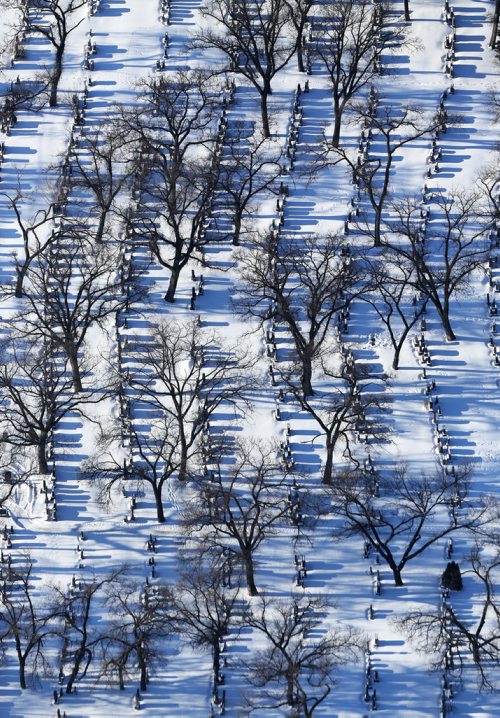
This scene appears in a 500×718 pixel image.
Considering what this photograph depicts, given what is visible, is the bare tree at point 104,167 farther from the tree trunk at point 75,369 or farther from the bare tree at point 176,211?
the tree trunk at point 75,369

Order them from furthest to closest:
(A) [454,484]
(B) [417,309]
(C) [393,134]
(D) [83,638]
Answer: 1. (C) [393,134]
2. (B) [417,309]
3. (A) [454,484]
4. (D) [83,638]

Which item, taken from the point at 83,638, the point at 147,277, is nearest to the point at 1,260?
the point at 147,277

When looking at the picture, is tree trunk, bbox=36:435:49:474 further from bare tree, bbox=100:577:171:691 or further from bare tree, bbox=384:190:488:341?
bare tree, bbox=384:190:488:341

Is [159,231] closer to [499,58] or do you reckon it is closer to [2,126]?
[2,126]

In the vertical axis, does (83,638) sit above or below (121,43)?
below

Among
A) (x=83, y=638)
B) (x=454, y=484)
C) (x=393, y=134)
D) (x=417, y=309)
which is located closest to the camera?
(x=83, y=638)

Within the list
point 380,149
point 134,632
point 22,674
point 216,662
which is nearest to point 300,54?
point 380,149

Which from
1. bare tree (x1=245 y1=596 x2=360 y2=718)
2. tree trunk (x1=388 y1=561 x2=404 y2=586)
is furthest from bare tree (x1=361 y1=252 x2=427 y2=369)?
bare tree (x1=245 y1=596 x2=360 y2=718)
